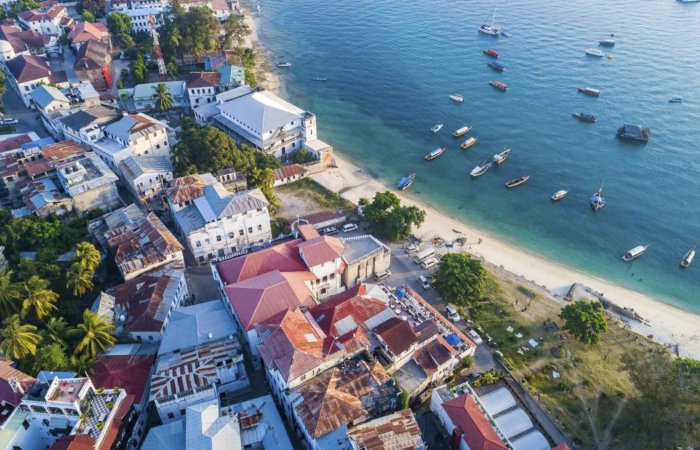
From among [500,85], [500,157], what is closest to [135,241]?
[500,157]

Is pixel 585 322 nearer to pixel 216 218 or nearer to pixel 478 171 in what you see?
pixel 478 171

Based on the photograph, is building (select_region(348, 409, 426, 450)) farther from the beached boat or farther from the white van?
the beached boat

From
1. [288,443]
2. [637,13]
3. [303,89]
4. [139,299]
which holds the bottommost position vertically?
[288,443]

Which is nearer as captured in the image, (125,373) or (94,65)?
(125,373)

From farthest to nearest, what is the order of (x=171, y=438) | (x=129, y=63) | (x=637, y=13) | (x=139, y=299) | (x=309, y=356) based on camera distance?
(x=637, y=13) < (x=129, y=63) < (x=139, y=299) < (x=309, y=356) < (x=171, y=438)

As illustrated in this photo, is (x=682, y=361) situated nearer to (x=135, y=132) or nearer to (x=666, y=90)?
(x=135, y=132)

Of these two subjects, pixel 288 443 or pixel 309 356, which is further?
pixel 309 356

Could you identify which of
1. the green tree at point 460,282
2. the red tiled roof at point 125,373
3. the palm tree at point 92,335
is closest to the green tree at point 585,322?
the green tree at point 460,282

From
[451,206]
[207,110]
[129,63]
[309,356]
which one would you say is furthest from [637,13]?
[309,356]
